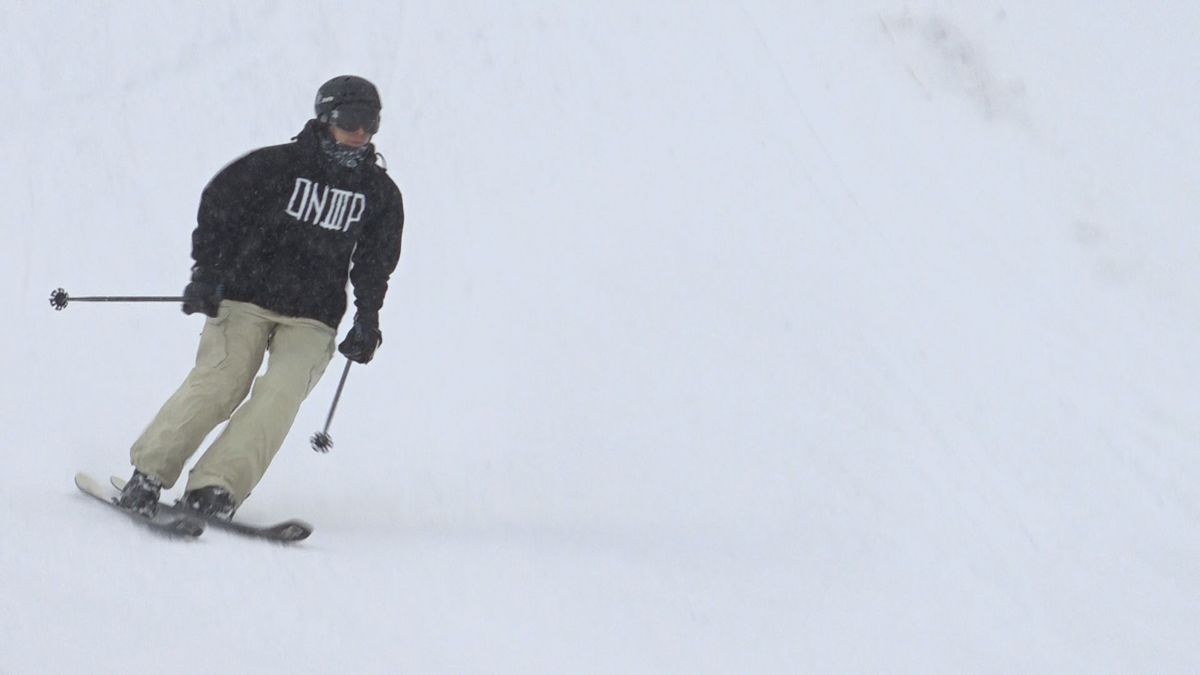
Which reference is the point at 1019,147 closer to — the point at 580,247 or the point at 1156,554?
the point at 580,247

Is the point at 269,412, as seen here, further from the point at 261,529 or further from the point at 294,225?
the point at 294,225

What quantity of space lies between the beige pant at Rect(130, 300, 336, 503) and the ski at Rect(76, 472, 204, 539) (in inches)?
6.9

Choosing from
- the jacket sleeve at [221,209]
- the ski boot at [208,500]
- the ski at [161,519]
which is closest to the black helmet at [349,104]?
the jacket sleeve at [221,209]

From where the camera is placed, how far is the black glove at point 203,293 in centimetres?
481

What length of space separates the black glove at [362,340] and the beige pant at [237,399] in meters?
0.12

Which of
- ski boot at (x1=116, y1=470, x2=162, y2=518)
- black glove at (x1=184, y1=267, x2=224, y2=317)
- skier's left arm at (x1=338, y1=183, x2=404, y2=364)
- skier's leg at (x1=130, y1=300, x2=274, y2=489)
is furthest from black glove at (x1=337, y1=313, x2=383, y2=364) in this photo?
ski boot at (x1=116, y1=470, x2=162, y2=518)

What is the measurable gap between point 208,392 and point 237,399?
0.54 feet

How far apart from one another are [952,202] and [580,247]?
8.13 feet

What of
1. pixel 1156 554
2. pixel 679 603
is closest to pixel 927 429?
pixel 1156 554

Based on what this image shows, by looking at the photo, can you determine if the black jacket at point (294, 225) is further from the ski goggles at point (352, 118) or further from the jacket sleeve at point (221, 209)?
the ski goggles at point (352, 118)

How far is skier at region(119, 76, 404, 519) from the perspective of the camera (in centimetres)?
474

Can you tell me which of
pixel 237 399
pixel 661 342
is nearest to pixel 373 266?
pixel 237 399

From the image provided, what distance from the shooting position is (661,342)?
7.41 meters

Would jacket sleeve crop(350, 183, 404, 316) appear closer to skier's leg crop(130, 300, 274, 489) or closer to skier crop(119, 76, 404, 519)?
skier crop(119, 76, 404, 519)
